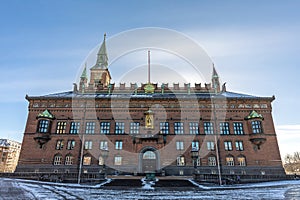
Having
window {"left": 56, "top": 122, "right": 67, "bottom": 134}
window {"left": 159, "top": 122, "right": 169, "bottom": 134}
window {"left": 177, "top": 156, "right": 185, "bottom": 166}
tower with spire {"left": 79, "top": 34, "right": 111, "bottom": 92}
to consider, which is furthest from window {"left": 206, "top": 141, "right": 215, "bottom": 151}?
tower with spire {"left": 79, "top": 34, "right": 111, "bottom": 92}

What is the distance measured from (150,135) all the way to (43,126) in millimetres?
20375

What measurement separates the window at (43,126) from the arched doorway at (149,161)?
62.2 ft

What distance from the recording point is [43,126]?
3884cm

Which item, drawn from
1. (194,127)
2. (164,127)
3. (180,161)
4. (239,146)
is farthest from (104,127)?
(239,146)

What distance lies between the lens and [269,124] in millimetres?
40188

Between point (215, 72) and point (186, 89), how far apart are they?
37.7ft

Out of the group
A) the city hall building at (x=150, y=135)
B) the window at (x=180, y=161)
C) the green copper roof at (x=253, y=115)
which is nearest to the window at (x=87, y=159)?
the city hall building at (x=150, y=135)

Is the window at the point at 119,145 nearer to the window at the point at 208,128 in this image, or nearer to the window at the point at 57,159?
the window at the point at 57,159

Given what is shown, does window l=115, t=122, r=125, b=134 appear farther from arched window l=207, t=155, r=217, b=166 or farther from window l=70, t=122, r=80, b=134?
arched window l=207, t=155, r=217, b=166

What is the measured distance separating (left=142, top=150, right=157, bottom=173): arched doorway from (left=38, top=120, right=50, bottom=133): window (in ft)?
62.2

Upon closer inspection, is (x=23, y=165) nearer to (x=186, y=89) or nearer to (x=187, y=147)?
(x=187, y=147)

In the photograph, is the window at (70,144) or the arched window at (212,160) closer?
the arched window at (212,160)

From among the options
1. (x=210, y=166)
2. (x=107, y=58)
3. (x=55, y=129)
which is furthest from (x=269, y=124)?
(x=107, y=58)

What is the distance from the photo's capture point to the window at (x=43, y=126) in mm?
38594
